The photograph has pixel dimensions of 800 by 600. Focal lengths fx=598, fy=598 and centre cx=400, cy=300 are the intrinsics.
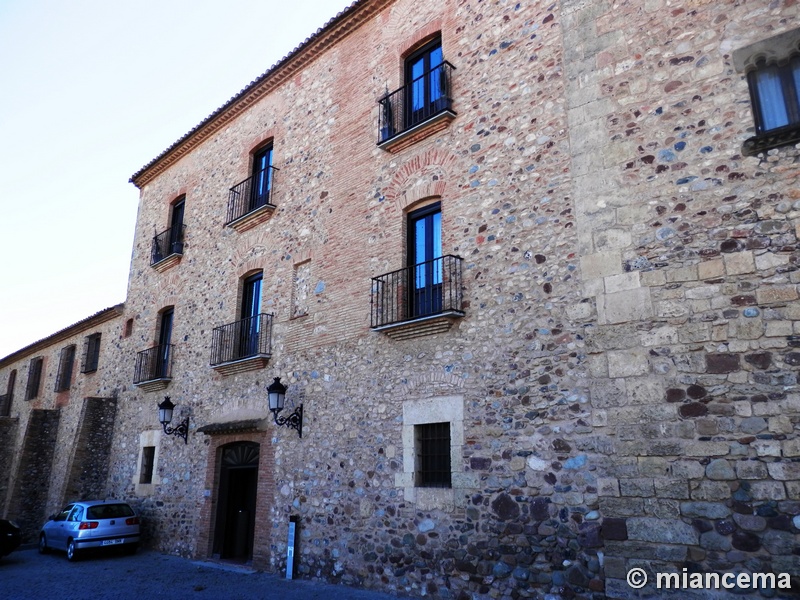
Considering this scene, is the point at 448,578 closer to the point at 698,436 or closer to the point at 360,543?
the point at 360,543

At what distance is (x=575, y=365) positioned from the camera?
693 cm

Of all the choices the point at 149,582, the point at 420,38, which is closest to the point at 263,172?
the point at 420,38

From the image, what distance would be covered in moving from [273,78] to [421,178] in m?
5.74

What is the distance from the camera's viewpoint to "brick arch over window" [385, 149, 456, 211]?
29.5ft

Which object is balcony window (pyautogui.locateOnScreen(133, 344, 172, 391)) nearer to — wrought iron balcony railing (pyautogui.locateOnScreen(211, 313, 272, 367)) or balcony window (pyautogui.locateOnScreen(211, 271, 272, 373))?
wrought iron balcony railing (pyautogui.locateOnScreen(211, 313, 272, 367))

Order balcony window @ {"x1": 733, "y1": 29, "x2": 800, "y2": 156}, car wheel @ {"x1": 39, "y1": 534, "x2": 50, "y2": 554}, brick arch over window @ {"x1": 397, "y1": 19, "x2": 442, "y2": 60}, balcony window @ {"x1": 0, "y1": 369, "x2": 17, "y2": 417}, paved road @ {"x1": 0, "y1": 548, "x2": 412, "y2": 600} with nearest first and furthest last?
balcony window @ {"x1": 733, "y1": 29, "x2": 800, "y2": 156}
paved road @ {"x1": 0, "y1": 548, "x2": 412, "y2": 600}
brick arch over window @ {"x1": 397, "y1": 19, "x2": 442, "y2": 60}
car wheel @ {"x1": 39, "y1": 534, "x2": 50, "y2": 554}
balcony window @ {"x1": 0, "y1": 369, "x2": 17, "y2": 417}

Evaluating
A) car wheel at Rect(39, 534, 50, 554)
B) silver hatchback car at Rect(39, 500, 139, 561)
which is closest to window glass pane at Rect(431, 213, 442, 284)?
silver hatchback car at Rect(39, 500, 139, 561)

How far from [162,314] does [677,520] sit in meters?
13.2

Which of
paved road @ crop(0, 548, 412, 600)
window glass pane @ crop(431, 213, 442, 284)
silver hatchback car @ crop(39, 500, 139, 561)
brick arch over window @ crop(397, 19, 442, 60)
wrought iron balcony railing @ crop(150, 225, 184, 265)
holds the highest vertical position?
brick arch over window @ crop(397, 19, 442, 60)

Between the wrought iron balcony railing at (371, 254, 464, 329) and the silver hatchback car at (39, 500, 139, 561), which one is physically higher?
the wrought iron balcony railing at (371, 254, 464, 329)

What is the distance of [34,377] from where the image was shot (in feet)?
73.6

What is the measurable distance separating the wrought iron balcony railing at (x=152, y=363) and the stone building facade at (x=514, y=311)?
7.01 ft

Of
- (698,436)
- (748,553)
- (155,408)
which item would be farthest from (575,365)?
(155,408)

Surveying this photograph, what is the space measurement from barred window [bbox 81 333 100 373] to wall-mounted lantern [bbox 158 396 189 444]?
255 inches
